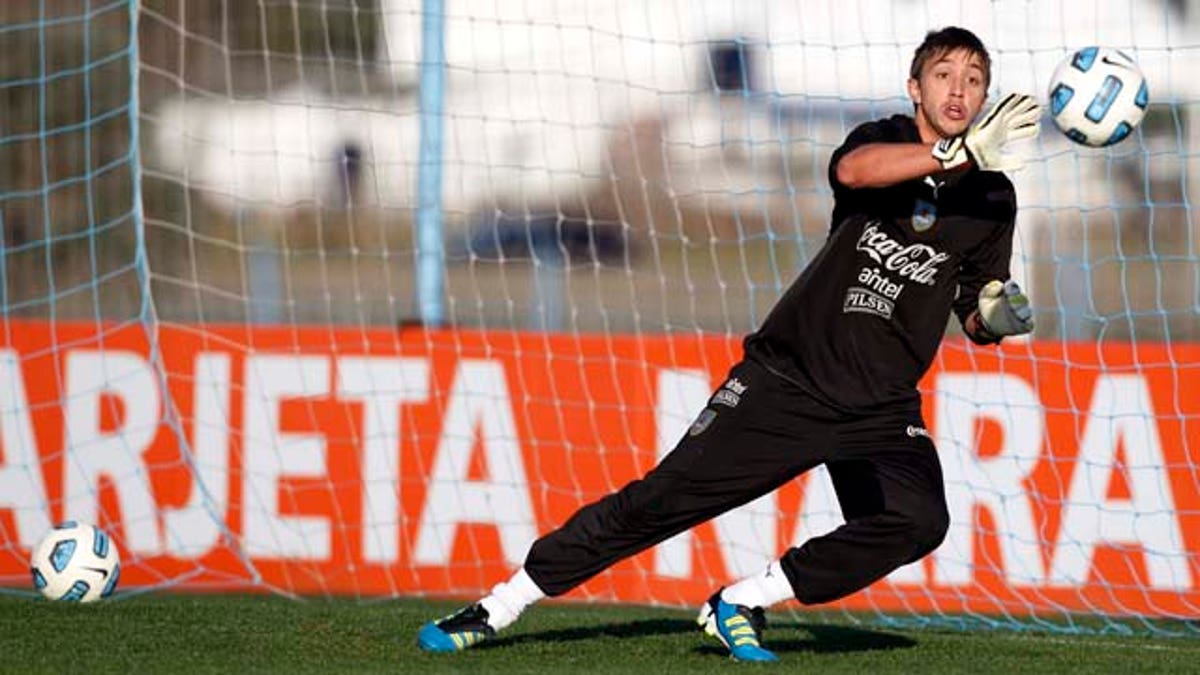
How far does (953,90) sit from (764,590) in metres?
1.66

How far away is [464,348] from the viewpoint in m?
10.3

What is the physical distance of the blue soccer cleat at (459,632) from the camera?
6.90m

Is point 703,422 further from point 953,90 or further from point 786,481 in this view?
point 953,90

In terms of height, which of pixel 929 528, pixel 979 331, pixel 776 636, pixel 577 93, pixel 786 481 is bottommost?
pixel 776 636

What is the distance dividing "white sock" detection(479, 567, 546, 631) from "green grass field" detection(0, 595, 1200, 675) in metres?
0.14

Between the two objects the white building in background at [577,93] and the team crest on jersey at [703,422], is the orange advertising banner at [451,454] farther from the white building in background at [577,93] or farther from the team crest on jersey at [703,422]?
the team crest on jersey at [703,422]

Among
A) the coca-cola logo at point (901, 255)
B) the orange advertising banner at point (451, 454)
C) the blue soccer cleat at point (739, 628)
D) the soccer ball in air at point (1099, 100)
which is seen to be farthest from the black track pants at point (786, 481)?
the orange advertising banner at point (451, 454)

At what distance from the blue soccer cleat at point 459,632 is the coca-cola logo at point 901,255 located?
1.69 meters

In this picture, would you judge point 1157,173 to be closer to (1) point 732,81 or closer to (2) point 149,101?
(1) point 732,81

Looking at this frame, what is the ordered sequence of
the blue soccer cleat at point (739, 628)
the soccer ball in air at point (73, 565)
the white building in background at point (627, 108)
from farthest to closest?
the white building in background at point (627, 108) → the soccer ball in air at point (73, 565) → the blue soccer cleat at point (739, 628)

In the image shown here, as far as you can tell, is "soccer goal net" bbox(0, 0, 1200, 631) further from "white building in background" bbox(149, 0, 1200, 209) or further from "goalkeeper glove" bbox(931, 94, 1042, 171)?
"goalkeeper glove" bbox(931, 94, 1042, 171)

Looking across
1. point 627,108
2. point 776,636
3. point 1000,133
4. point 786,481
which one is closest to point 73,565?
point 776,636

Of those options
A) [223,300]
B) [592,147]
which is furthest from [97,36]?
[592,147]

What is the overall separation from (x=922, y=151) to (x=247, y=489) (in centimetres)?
508
